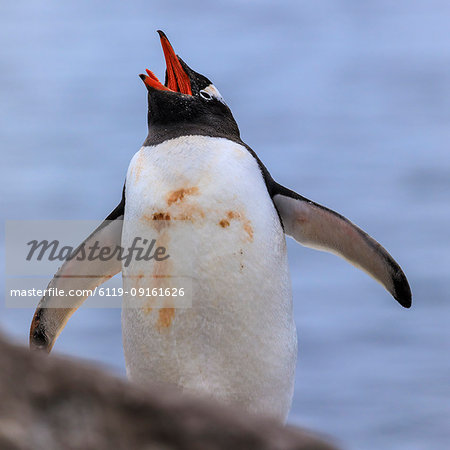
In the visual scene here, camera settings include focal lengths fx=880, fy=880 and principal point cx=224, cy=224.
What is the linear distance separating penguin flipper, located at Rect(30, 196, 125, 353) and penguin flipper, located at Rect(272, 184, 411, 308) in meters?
0.74

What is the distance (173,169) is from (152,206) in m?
0.17

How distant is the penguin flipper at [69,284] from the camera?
3773 millimetres

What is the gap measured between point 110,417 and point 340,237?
2505 millimetres

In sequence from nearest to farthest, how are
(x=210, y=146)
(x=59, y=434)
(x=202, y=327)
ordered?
(x=59, y=434)
(x=202, y=327)
(x=210, y=146)

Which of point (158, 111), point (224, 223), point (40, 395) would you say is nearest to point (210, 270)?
point (224, 223)

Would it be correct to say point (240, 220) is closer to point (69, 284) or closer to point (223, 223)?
point (223, 223)

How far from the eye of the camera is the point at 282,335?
3.42 m

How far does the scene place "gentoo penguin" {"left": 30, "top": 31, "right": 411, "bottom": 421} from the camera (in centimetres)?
327

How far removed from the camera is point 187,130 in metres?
3.56

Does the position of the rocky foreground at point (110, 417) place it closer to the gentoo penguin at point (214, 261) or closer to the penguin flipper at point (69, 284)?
the gentoo penguin at point (214, 261)

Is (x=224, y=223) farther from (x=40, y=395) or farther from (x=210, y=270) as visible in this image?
(x=40, y=395)

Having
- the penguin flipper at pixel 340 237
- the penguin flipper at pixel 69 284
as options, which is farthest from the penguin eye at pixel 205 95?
the penguin flipper at pixel 69 284

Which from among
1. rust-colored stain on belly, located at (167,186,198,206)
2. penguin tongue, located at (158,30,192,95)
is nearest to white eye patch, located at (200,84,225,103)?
penguin tongue, located at (158,30,192,95)

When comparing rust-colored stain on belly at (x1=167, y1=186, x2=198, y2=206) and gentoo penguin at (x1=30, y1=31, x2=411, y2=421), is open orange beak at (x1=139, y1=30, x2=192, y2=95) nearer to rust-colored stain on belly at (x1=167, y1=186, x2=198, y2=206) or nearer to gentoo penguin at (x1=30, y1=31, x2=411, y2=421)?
gentoo penguin at (x1=30, y1=31, x2=411, y2=421)
